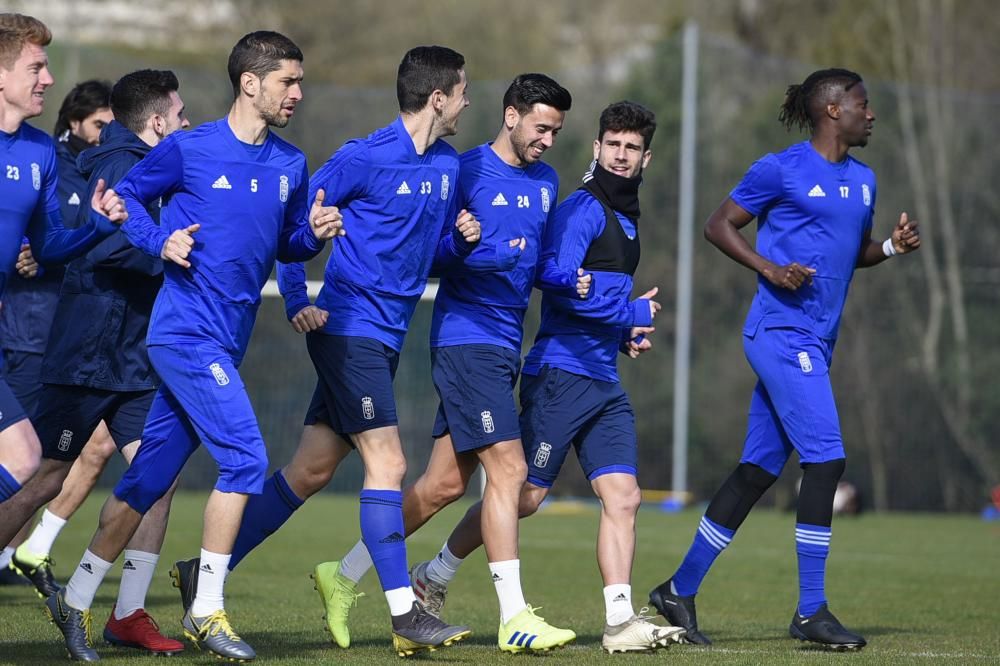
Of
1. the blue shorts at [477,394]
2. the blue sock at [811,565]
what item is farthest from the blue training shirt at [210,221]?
the blue sock at [811,565]

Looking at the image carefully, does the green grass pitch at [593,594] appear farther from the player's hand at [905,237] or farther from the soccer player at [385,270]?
the player's hand at [905,237]

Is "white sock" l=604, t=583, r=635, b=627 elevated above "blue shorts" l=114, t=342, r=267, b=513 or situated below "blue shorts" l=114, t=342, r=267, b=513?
below

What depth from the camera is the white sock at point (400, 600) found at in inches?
251

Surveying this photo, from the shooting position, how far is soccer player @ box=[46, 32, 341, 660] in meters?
6.13

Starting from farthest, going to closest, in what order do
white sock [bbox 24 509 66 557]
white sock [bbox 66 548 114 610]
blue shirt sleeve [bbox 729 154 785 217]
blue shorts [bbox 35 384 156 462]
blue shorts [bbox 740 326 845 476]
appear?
white sock [bbox 24 509 66 557], blue shirt sleeve [bbox 729 154 785 217], blue shorts [bbox 740 326 845 476], blue shorts [bbox 35 384 156 462], white sock [bbox 66 548 114 610]

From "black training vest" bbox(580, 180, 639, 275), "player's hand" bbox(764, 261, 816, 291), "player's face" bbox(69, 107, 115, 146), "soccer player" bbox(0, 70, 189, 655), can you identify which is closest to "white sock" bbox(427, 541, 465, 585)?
"soccer player" bbox(0, 70, 189, 655)

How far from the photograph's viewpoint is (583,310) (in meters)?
7.09

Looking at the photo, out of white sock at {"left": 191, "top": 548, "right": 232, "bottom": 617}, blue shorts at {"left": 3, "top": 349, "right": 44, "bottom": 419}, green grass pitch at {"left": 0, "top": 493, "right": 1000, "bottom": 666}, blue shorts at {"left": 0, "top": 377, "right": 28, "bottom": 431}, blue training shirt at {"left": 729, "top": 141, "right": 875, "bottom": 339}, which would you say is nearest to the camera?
blue shorts at {"left": 0, "top": 377, "right": 28, "bottom": 431}

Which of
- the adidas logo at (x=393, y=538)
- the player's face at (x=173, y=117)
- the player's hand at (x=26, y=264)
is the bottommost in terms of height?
the adidas logo at (x=393, y=538)

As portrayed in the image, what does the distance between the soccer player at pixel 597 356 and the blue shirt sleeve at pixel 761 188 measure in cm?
68

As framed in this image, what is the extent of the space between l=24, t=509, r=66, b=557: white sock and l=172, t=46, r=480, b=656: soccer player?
89.9 inches

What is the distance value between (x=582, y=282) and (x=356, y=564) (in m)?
1.72

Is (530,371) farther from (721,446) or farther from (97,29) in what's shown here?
(97,29)

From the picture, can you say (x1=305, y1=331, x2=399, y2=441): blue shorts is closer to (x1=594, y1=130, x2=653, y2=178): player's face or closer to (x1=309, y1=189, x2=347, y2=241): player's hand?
(x1=309, y1=189, x2=347, y2=241): player's hand
